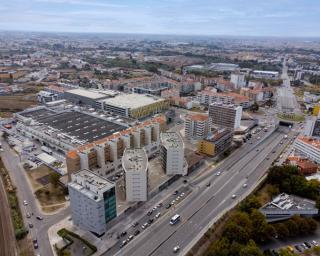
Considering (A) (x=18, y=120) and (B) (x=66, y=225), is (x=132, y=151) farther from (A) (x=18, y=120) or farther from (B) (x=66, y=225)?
(A) (x=18, y=120)

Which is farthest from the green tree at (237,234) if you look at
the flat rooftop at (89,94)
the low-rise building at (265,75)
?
the low-rise building at (265,75)

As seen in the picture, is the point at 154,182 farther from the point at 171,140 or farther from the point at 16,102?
the point at 16,102

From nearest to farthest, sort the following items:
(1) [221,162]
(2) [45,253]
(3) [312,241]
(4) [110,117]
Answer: (2) [45,253], (3) [312,241], (1) [221,162], (4) [110,117]

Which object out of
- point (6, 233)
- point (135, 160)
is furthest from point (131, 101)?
point (6, 233)

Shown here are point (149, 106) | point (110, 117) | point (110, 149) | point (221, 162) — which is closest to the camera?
point (110, 149)

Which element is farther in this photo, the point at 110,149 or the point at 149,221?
the point at 110,149

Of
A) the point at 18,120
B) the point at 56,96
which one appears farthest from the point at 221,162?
the point at 56,96

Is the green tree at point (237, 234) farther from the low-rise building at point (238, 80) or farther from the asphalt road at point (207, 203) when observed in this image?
the low-rise building at point (238, 80)
